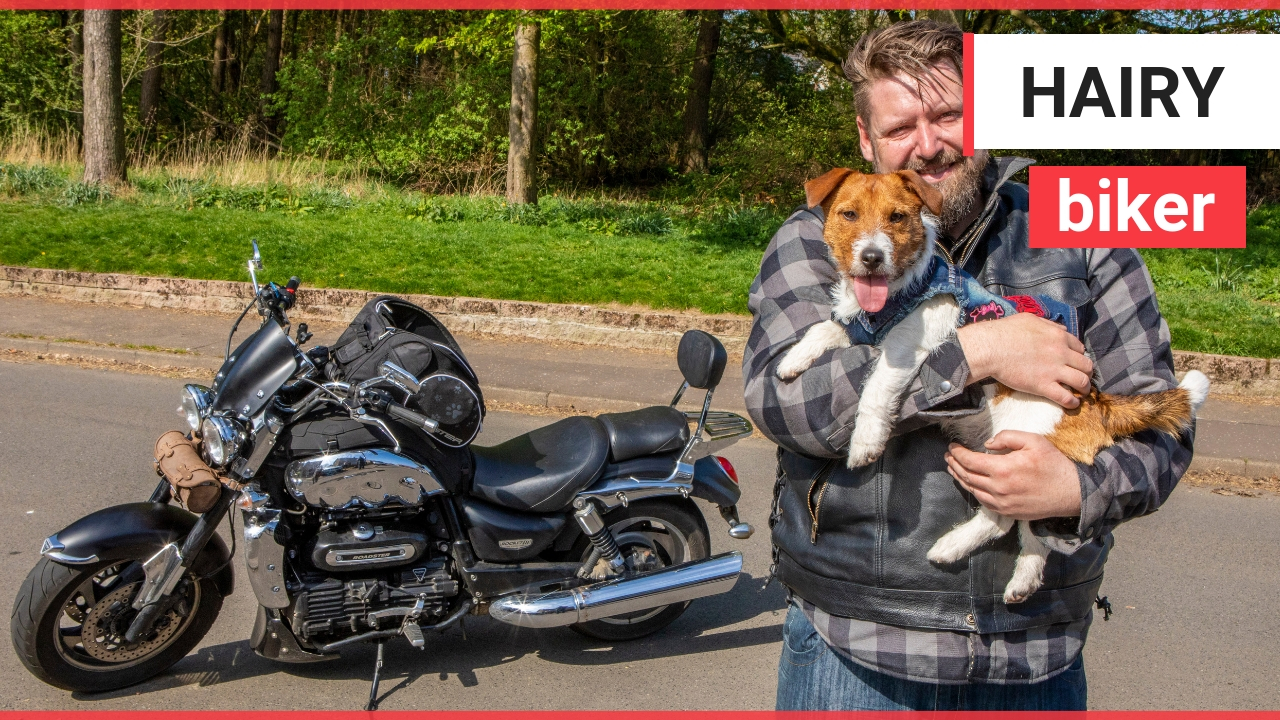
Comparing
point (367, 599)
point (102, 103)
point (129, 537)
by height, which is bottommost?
point (367, 599)

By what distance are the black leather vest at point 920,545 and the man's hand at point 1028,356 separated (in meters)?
0.14

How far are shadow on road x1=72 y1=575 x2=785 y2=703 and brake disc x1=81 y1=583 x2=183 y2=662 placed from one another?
0.17 meters

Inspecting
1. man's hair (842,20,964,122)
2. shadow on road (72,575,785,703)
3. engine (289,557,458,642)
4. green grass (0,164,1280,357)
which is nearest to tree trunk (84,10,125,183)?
green grass (0,164,1280,357)

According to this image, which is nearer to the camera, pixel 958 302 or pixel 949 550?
pixel 949 550

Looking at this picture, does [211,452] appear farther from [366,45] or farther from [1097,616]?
[366,45]

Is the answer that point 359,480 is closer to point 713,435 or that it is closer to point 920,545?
point 713,435

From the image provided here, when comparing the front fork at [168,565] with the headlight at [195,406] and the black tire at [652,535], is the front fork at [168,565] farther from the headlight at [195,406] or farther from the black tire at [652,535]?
the black tire at [652,535]

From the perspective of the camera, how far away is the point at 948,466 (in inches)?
75.2

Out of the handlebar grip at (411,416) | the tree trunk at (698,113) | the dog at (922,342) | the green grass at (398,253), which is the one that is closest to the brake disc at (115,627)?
the handlebar grip at (411,416)

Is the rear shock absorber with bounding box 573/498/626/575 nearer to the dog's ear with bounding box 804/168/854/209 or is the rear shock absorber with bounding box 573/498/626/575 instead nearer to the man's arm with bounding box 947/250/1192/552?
the dog's ear with bounding box 804/168/854/209

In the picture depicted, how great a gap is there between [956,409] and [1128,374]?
363 millimetres

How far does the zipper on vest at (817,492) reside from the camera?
1.97 metres

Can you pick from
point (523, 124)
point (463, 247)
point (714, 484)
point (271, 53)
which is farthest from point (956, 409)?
point (271, 53)

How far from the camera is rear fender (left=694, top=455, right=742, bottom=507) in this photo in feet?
13.9
